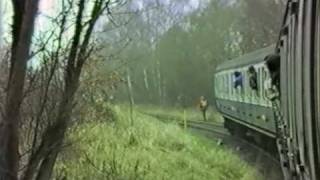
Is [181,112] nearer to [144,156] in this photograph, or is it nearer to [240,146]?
[240,146]

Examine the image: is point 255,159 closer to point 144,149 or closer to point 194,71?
point 144,149

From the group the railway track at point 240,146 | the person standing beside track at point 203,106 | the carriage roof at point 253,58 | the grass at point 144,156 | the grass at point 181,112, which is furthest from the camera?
the person standing beside track at point 203,106

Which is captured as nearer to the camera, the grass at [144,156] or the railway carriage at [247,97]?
the grass at [144,156]

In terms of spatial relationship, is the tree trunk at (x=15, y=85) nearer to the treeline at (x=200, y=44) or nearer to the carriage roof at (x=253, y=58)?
the carriage roof at (x=253, y=58)

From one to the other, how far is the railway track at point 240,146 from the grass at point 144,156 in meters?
0.32

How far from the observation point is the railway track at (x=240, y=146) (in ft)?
50.1

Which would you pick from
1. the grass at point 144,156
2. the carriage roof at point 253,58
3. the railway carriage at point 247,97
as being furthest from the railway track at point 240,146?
the carriage roof at point 253,58

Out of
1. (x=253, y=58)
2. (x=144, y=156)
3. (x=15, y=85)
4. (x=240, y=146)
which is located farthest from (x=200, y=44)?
(x=15, y=85)

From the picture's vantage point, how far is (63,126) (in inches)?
345

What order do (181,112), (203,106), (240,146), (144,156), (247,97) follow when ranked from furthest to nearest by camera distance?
1. (203,106)
2. (181,112)
3. (240,146)
4. (144,156)
5. (247,97)

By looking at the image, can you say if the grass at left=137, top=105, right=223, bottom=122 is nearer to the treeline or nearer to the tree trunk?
the treeline

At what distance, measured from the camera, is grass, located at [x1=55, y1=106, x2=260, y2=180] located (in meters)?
13.6

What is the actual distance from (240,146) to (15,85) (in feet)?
45.4

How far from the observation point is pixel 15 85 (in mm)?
7379
